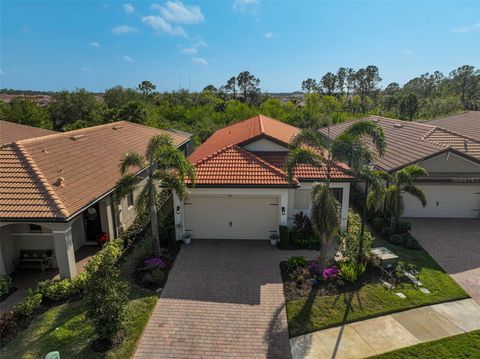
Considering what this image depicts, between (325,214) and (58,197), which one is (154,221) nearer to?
(58,197)

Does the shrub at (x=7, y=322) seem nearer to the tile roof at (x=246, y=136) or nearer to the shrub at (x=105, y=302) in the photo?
the shrub at (x=105, y=302)

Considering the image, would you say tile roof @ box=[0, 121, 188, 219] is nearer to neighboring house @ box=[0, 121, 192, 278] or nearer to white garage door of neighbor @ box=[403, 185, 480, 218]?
neighboring house @ box=[0, 121, 192, 278]

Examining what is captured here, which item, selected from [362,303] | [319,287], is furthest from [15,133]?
[362,303]

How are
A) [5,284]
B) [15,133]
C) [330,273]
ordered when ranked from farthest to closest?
[15,133] < [330,273] < [5,284]

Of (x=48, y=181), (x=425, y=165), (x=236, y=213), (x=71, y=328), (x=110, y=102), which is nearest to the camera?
(x=71, y=328)

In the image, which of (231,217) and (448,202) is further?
(448,202)

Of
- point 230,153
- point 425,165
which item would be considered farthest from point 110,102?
Answer: point 425,165

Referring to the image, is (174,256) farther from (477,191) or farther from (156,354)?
(477,191)
